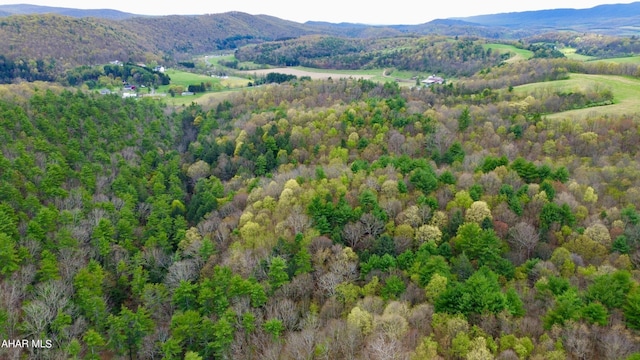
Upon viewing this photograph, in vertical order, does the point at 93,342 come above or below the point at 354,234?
below

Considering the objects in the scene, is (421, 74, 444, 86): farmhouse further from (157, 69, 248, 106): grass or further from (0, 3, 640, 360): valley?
(157, 69, 248, 106): grass

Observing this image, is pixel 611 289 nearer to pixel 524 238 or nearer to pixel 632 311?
pixel 632 311

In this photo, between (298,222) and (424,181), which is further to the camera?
(424,181)

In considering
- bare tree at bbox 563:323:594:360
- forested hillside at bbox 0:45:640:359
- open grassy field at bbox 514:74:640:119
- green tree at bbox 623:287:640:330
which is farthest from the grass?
green tree at bbox 623:287:640:330

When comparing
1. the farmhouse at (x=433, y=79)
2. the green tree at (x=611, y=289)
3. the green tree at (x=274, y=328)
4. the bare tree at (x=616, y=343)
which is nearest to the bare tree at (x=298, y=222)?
the green tree at (x=274, y=328)

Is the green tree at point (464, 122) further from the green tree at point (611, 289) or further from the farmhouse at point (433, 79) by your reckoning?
the farmhouse at point (433, 79)

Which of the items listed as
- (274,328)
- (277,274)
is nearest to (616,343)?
(274,328)
